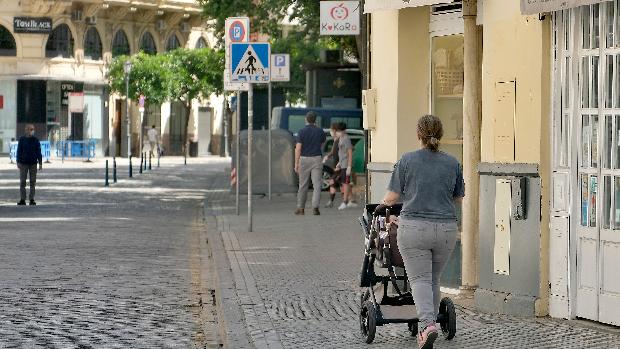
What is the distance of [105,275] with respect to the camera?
1606cm

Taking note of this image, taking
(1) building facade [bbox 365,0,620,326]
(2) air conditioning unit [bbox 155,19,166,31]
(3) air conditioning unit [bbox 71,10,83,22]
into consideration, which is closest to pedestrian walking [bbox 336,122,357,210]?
(1) building facade [bbox 365,0,620,326]

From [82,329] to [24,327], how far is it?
44 centimetres

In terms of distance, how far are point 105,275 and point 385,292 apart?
5889 millimetres

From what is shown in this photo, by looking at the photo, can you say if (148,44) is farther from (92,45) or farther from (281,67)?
(281,67)

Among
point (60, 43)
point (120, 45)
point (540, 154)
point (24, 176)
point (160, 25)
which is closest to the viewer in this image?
point (540, 154)

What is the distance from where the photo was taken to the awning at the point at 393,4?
512 inches

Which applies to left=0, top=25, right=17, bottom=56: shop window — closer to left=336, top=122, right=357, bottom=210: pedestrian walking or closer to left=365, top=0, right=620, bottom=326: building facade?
left=336, top=122, right=357, bottom=210: pedestrian walking

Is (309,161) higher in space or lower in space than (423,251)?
higher

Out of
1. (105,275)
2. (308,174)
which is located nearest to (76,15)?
(308,174)

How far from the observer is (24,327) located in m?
11.6

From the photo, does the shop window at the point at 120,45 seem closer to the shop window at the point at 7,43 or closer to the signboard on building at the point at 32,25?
the signboard on building at the point at 32,25

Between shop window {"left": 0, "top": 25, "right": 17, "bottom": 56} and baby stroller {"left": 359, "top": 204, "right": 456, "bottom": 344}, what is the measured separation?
59205 mm

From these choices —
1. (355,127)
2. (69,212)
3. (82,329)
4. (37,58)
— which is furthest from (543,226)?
(37,58)

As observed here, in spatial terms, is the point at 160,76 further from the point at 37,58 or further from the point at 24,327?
the point at 24,327
